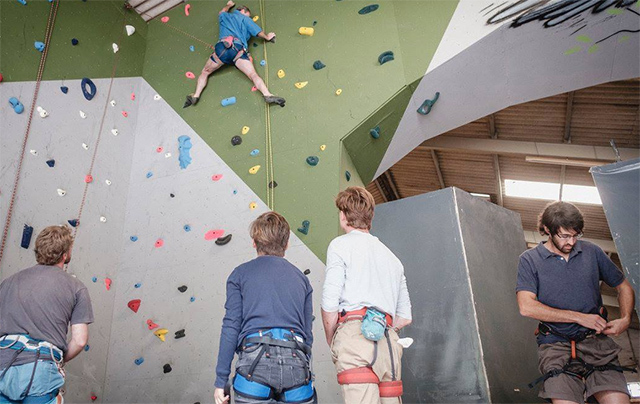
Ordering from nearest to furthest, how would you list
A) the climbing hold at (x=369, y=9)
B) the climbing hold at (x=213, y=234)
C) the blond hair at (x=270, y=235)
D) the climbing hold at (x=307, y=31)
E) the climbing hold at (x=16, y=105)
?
the blond hair at (x=270, y=235)
the climbing hold at (x=16, y=105)
the climbing hold at (x=213, y=234)
the climbing hold at (x=369, y=9)
the climbing hold at (x=307, y=31)

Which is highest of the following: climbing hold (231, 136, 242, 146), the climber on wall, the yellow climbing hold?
the climber on wall

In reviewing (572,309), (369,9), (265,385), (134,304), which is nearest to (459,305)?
(572,309)

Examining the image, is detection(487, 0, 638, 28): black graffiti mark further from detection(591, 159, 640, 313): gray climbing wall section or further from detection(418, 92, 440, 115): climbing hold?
detection(591, 159, 640, 313): gray climbing wall section

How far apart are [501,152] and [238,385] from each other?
6.25 m

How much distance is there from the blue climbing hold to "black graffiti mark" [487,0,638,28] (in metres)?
2.54

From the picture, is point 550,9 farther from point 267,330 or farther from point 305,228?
point 267,330

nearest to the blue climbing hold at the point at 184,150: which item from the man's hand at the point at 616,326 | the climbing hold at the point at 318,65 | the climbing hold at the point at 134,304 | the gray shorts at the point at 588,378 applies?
the climbing hold at the point at 134,304

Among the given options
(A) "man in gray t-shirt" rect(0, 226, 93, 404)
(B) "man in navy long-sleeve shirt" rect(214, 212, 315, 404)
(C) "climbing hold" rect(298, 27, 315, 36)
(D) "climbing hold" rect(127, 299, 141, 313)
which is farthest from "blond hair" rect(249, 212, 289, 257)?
(C) "climbing hold" rect(298, 27, 315, 36)

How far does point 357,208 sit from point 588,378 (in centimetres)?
116

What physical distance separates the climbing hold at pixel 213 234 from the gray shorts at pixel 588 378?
2.47m

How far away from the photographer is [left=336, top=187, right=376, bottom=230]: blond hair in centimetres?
220

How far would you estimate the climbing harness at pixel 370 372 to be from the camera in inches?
74.0

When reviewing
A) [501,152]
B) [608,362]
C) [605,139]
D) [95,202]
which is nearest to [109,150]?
[95,202]

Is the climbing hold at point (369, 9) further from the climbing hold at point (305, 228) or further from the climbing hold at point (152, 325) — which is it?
the climbing hold at point (152, 325)
